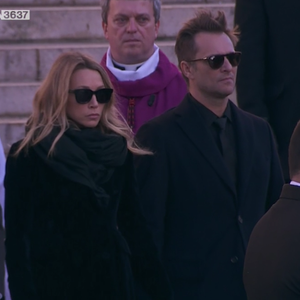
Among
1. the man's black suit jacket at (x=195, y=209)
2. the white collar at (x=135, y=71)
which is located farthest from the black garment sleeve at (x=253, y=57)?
the man's black suit jacket at (x=195, y=209)

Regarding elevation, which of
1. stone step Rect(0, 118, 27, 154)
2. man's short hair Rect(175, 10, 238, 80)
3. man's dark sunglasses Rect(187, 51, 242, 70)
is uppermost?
man's short hair Rect(175, 10, 238, 80)

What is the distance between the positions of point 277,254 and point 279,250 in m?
0.01

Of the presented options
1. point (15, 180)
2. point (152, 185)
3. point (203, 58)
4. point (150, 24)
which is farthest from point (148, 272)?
point (150, 24)

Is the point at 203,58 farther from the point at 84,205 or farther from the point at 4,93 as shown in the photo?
the point at 4,93

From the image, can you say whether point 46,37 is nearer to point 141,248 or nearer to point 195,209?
point 195,209

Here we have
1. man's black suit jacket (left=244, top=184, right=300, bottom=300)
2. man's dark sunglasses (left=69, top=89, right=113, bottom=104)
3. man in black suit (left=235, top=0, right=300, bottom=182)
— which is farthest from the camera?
man in black suit (left=235, top=0, right=300, bottom=182)

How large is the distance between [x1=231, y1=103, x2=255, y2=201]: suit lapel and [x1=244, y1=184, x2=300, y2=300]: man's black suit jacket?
3.61 feet

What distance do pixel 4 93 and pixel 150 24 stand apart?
8.96 feet

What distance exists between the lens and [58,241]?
12.7 feet

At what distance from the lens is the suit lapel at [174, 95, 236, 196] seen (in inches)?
166

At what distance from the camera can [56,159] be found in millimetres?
3930

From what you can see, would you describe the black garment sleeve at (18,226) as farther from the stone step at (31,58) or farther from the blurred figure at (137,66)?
the stone step at (31,58)

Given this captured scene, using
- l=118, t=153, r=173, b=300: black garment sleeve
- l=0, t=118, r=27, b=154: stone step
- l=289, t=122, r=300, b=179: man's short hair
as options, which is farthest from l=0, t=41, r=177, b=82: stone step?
l=289, t=122, r=300, b=179: man's short hair

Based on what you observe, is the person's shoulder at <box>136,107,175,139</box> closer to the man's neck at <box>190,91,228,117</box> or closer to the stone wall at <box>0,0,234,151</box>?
the man's neck at <box>190,91,228,117</box>
